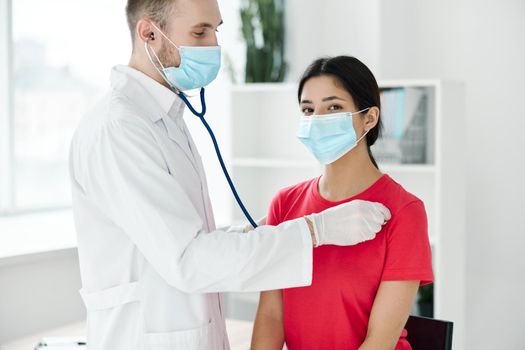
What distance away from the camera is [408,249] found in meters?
1.62

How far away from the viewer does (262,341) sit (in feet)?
5.81

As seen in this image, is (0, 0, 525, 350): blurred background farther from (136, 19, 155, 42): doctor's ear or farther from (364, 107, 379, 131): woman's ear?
(136, 19, 155, 42): doctor's ear

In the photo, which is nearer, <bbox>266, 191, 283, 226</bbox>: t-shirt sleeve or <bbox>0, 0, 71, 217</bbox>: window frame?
<bbox>266, 191, 283, 226</bbox>: t-shirt sleeve

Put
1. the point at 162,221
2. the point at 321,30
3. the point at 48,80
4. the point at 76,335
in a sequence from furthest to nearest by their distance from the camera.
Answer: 1. the point at 321,30
2. the point at 48,80
3. the point at 76,335
4. the point at 162,221

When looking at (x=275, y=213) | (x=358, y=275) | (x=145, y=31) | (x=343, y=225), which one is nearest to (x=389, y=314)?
(x=358, y=275)

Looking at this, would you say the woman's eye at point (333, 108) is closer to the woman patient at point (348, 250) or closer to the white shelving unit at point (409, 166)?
the woman patient at point (348, 250)

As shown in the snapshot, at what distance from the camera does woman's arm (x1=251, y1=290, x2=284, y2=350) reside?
5.82 feet

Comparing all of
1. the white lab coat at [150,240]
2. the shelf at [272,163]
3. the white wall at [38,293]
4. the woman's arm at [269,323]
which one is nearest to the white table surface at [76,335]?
the white wall at [38,293]

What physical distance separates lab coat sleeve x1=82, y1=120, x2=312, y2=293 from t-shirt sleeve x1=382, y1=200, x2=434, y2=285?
26cm

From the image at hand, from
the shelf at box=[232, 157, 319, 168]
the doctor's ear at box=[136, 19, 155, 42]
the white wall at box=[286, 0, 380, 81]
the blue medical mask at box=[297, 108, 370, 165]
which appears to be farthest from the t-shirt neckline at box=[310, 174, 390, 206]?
the white wall at box=[286, 0, 380, 81]

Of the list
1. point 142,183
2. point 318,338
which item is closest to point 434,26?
point 318,338

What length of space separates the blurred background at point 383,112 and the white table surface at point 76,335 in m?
0.60

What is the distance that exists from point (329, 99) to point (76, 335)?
1.27m

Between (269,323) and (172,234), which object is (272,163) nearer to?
(269,323)
